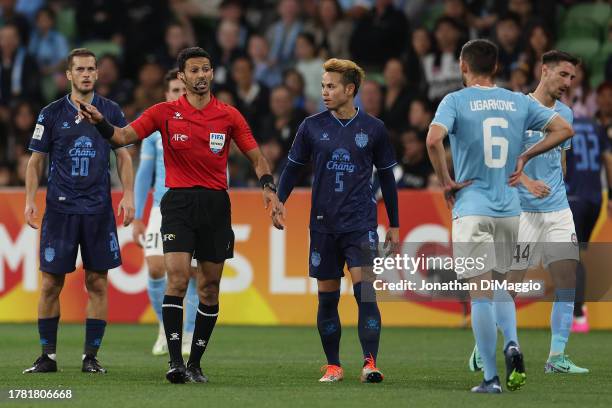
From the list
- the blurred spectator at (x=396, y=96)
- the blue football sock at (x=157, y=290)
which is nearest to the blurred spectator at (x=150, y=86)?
the blurred spectator at (x=396, y=96)

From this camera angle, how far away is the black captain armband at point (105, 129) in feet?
29.7

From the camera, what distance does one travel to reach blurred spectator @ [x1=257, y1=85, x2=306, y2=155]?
723 inches

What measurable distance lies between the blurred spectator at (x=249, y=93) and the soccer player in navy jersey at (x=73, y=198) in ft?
28.3

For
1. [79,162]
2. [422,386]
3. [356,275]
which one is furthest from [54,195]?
[422,386]

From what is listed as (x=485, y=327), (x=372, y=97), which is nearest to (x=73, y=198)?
(x=485, y=327)

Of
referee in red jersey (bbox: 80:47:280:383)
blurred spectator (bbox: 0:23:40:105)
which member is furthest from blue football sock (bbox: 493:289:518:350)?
blurred spectator (bbox: 0:23:40:105)

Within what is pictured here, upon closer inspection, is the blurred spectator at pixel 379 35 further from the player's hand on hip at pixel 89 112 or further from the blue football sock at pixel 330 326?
the player's hand on hip at pixel 89 112

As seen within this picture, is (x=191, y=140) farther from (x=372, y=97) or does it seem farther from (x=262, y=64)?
(x=262, y=64)

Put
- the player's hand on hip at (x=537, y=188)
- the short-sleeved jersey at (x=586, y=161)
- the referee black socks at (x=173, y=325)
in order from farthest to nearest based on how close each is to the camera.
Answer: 1. the short-sleeved jersey at (x=586, y=161)
2. the referee black socks at (x=173, y=325)
3. the player's hand on hip at (x=537, y=188)

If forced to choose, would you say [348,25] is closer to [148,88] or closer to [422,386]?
[148,88]

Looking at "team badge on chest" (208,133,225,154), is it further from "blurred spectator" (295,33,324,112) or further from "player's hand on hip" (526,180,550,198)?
"blurred spectator" (295,33,324,112)

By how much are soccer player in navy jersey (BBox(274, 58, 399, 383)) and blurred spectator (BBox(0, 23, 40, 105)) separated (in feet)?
36.8

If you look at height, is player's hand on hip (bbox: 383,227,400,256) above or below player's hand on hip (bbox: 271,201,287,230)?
below

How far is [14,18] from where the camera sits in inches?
841
